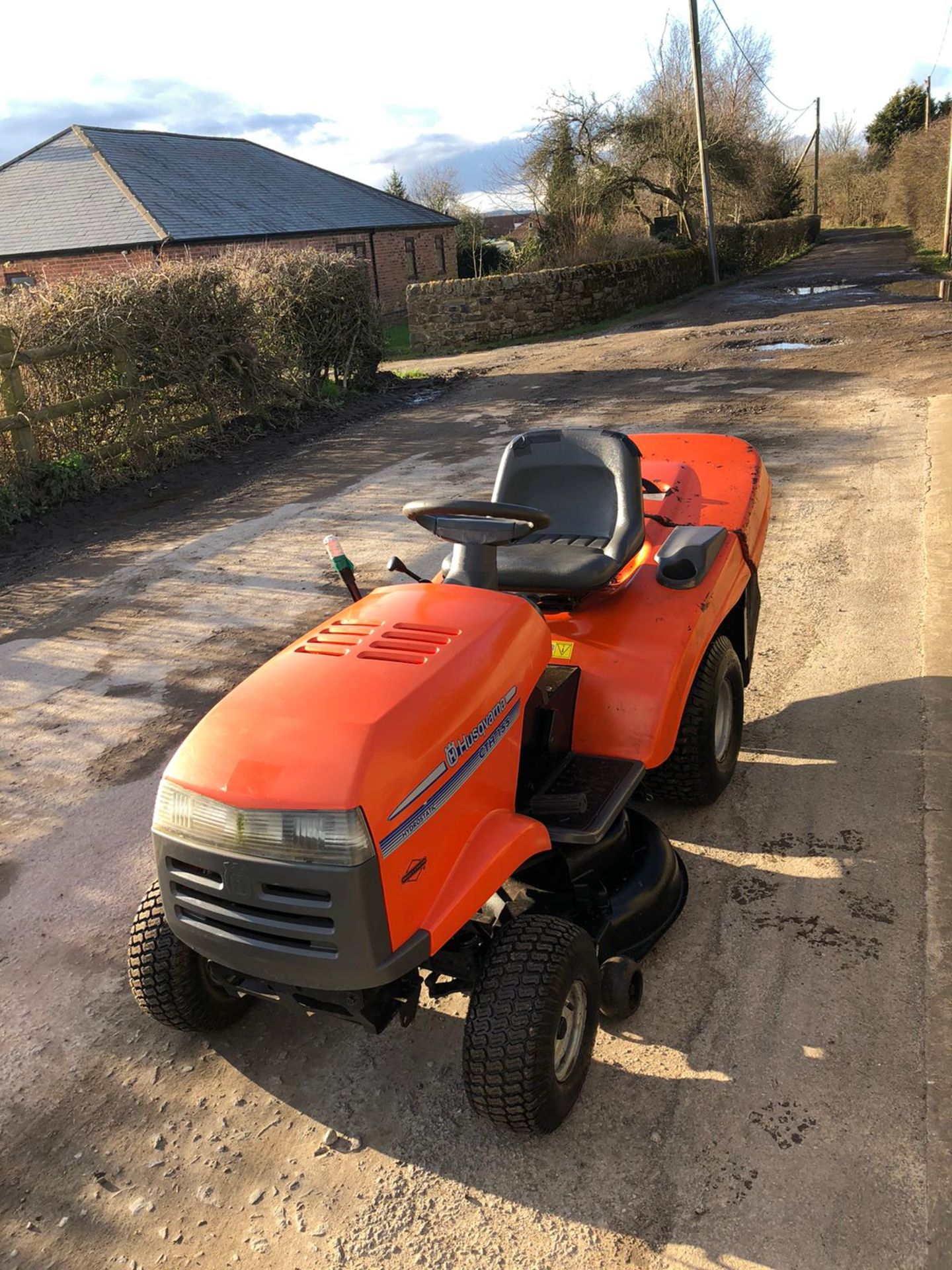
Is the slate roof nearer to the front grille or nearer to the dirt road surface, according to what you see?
the dirt road surface

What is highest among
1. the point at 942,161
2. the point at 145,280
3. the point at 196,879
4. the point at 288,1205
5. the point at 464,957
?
the point at 942,161

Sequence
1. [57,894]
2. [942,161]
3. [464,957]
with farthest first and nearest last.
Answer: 1. [942,161]
2. [57,894]
3. [464,957]

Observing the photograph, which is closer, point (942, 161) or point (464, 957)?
point (464, 957)

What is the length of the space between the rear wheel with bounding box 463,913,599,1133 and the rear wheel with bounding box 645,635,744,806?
1177mm

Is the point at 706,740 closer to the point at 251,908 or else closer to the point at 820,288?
the point at 251,908

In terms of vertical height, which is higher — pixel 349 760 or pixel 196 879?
pixel 349 760

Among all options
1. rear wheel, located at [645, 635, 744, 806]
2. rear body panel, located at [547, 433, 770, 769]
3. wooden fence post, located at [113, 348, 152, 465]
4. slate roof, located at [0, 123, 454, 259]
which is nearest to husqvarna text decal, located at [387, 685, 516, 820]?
rear body panel, located at [547, 433, 770, 769]

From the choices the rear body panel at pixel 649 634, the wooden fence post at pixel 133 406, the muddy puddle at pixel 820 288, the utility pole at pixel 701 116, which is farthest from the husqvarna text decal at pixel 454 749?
the utility pole at pixel 701 116

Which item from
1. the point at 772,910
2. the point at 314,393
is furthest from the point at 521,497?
the point at 314,393

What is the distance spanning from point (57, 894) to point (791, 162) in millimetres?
62316

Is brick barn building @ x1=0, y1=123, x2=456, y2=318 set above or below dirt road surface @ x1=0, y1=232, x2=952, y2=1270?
above

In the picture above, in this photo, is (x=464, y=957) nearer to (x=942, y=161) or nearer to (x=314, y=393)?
(x=314, y=393)

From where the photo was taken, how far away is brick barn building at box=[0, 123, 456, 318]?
22.3m

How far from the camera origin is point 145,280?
1038 centimetres
